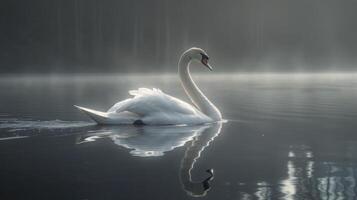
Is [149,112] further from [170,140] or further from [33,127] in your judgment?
[33,127]

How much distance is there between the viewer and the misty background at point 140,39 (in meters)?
148

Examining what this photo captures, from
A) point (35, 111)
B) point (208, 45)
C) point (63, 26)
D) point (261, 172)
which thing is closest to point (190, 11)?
point (208, 45)

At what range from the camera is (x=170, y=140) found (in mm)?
15602

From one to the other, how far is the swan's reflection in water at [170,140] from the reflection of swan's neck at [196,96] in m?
0.41

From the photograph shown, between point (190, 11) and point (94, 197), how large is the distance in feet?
618

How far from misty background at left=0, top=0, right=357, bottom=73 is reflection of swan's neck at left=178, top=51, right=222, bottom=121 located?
110 metres

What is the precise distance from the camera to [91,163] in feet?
41.1

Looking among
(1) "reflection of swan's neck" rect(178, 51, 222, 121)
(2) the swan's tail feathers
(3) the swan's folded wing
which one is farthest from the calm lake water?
(1) "reflection of swan's neck" rect(178, 51, 222, 121)

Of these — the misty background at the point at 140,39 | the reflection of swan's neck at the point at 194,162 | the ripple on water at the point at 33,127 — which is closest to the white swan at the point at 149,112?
the ripple on water at the point at 33,127

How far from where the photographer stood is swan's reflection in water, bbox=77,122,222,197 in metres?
11.2

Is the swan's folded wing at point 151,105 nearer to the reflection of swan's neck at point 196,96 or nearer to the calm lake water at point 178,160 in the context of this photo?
the calm lake water at point 178,160

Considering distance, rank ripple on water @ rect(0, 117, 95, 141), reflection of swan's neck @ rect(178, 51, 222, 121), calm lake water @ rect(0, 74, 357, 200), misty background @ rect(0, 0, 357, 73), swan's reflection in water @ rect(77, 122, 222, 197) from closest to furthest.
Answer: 1. calm lake water @ rect(0, 74, 357, 200)
2. swan's reflection in water @ rect(77, 122, 222, 197)
3. ripple on water @ rect(0, 117, 95, 141)
4. reflection of swan's neck @ rect(178, 51, 222, 121)
5. misty background @ rect(0, 0, 357, 73)

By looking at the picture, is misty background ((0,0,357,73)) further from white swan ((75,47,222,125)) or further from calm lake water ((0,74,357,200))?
calm lake water ((0,74,357,200))

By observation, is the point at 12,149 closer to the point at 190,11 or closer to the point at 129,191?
the point at 129,191
